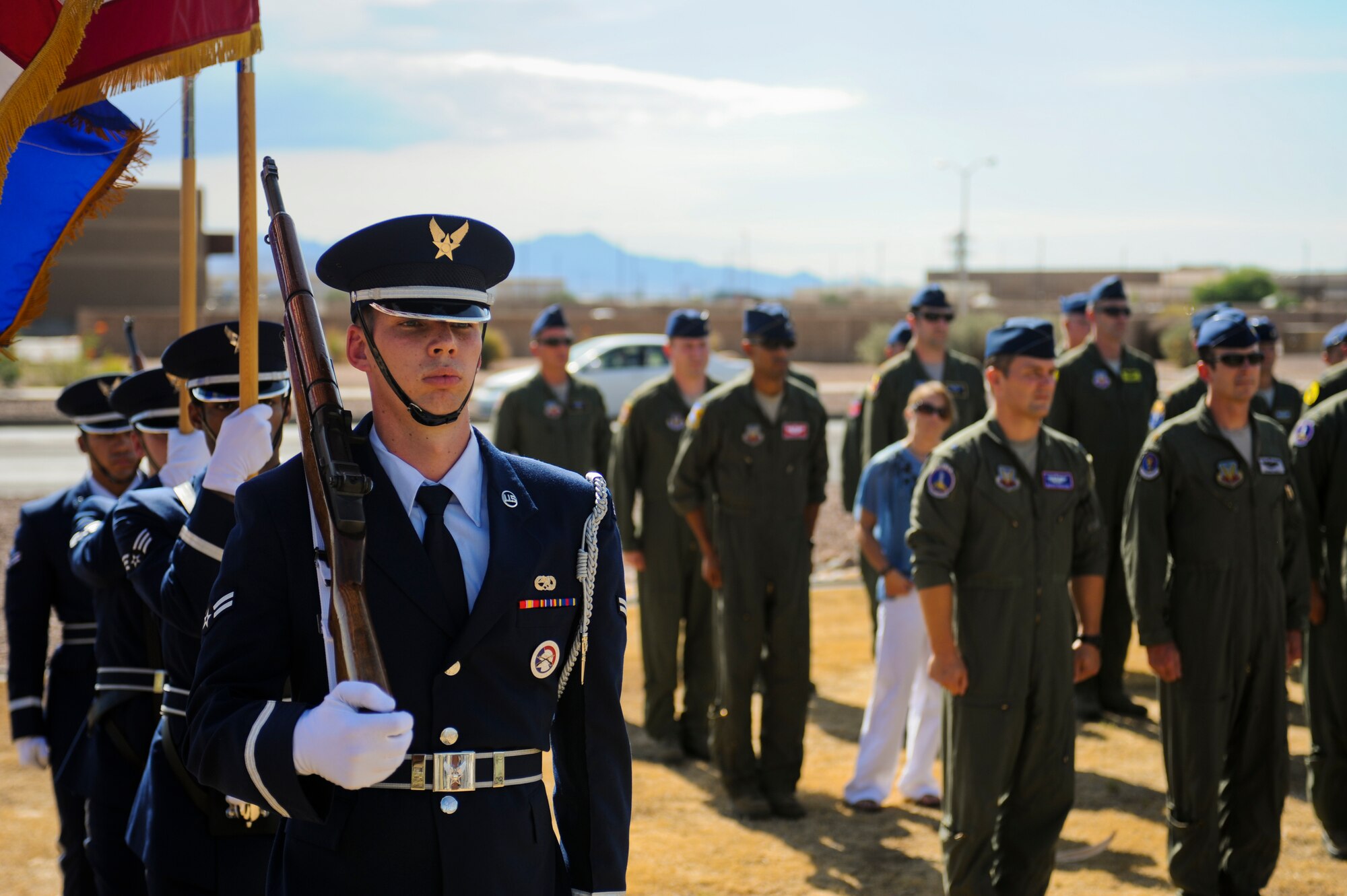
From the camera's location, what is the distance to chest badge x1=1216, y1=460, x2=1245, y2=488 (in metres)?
5.38

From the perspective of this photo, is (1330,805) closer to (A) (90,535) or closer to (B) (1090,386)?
(B) (1090,386)

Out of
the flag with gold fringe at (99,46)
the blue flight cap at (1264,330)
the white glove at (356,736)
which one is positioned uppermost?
the flag with gold fringe at (99,46)

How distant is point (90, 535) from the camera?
4.21m

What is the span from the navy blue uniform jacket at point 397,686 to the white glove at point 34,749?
126 inches

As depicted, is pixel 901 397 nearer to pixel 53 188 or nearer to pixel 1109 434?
pixel 1109 434

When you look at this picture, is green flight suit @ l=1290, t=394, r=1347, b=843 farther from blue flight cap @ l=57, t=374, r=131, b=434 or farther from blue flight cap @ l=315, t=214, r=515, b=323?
blue flight cap @ l=57, t=374, r=131, b=434

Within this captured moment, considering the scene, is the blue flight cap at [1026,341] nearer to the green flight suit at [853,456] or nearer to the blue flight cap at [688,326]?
the blue flight cap at [688,326]

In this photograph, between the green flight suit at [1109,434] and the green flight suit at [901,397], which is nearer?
the green flight suit at [1109,434]

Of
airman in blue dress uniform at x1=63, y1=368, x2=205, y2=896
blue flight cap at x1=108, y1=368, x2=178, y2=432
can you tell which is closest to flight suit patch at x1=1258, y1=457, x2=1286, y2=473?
airman in blue dress uniform at x1=63, y1=368, x2=205, y2=896

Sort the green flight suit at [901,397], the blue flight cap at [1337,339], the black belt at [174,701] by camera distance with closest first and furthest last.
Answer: the black belt at [174,701] → the blue flight cap at [1337,339] → the green flight suit at [901,397]

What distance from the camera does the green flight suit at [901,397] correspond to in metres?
8.41

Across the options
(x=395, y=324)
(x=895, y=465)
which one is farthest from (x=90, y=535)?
(x=895, y=465)

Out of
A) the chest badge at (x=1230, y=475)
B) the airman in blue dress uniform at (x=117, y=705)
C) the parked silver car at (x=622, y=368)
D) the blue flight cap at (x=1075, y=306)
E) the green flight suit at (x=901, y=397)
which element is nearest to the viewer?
the airman in blue dress uniform at (x=117, y=705)

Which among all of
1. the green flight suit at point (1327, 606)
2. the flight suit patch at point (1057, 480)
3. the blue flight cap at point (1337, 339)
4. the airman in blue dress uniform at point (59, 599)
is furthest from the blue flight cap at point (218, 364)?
the blue flight cap at point (1337, 339)
